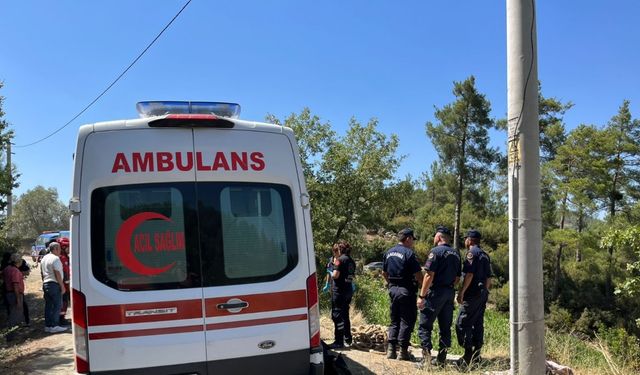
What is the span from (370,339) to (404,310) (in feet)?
3.88

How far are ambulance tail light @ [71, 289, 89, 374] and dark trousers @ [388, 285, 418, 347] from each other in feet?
13.3

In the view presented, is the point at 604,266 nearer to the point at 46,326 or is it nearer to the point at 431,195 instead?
the point at 431,195

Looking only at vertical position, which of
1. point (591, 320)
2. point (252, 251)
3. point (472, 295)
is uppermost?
point (252, 251)

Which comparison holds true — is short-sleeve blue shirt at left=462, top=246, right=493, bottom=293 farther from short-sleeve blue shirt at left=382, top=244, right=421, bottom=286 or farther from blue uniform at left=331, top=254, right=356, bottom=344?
blue uniform at left=331, top=254, right=356, bottom=344

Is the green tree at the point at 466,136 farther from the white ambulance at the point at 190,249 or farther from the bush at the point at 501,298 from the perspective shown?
the white ambulance at the point at 190,249

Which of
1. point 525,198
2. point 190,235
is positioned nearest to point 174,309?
point 190,235

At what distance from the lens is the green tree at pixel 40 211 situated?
75625 mm

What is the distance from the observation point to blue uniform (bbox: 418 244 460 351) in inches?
246

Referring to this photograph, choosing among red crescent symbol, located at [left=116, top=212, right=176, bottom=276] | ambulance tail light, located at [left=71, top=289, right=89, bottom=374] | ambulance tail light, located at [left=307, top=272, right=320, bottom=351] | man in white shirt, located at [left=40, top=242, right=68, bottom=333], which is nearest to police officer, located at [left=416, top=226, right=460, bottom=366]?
ambulance tail light, located at [left=307, top=272, right=320, bottom=351]

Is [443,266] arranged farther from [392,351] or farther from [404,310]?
[392,351]

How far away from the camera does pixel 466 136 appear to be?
3794 centimetres

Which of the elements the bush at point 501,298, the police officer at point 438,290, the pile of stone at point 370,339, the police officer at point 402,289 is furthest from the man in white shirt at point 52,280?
the bush at point 501,298

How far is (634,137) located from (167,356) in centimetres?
3637

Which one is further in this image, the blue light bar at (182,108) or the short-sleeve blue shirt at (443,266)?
the short-sleeve blue shirt at (443,266)
